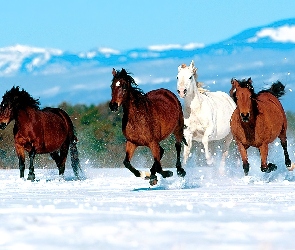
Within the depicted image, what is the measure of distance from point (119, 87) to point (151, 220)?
4530mm

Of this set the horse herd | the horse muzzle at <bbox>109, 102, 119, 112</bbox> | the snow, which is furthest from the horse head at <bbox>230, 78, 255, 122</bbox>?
the horse muzzle at <bbox>109, 102, 119, 112</bbox>

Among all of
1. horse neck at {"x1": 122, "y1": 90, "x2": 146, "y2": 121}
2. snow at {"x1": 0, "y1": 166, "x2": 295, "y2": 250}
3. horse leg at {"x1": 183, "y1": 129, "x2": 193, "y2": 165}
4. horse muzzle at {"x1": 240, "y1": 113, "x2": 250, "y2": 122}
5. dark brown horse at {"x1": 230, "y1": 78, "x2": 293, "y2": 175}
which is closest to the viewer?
snow at {"x1": 0, "y1": 166, "x2": 295, "y2": 250}

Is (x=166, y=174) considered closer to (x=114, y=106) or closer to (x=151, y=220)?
(x=114, y=106)

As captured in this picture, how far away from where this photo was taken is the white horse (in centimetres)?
1423

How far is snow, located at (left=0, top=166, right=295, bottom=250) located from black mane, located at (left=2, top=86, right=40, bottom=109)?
3.45m

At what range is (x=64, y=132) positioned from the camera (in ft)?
47.9

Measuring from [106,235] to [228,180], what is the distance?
7915 mm

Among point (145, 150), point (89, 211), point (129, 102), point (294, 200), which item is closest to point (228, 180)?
point (129, 102)

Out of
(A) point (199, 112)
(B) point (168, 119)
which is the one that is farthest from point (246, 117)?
(A) point (199, 112)

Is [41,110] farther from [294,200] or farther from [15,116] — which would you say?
[294,200]

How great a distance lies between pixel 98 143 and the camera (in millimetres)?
33094

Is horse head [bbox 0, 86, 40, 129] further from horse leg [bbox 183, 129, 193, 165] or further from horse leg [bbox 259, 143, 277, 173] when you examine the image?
horse leg [bbox 259, 143, 277, 173]

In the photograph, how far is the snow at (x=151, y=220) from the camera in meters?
5.05

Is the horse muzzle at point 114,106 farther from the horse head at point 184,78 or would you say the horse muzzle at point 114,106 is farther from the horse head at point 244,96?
the horse head at point 184,78
